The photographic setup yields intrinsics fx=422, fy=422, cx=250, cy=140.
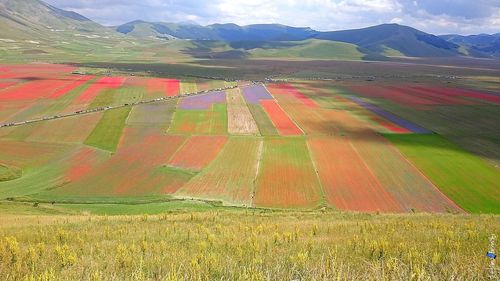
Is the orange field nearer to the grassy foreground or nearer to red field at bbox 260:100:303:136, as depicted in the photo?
red field at bbox 260:100:303:136

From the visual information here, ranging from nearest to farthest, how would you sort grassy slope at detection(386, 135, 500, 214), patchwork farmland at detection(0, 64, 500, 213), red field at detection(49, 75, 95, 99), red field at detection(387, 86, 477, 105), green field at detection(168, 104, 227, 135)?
grassy slope at detection(386, 135, 500, 214) < patchwork farmland at detection(0, 64, 500, 213) < green field at detection(168, 104, 227, 135) < red field at detection(49, 75, 95, 99) < red field at detection(387, 86, 477, 105)

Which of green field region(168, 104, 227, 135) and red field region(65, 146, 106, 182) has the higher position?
green field region(168, 104, 227, 135)

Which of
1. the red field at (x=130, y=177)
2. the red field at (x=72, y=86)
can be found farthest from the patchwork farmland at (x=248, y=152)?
the red field at (x=72, y=86)

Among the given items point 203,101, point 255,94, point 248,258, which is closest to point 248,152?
point 248,258

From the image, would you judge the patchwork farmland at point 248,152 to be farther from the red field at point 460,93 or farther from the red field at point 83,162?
the red field at point 460,93

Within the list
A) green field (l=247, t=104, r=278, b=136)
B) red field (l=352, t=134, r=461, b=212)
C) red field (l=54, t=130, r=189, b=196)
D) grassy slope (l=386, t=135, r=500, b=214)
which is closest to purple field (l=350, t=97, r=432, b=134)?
grassy slope (l=386, t=135, r=500, b=214)
